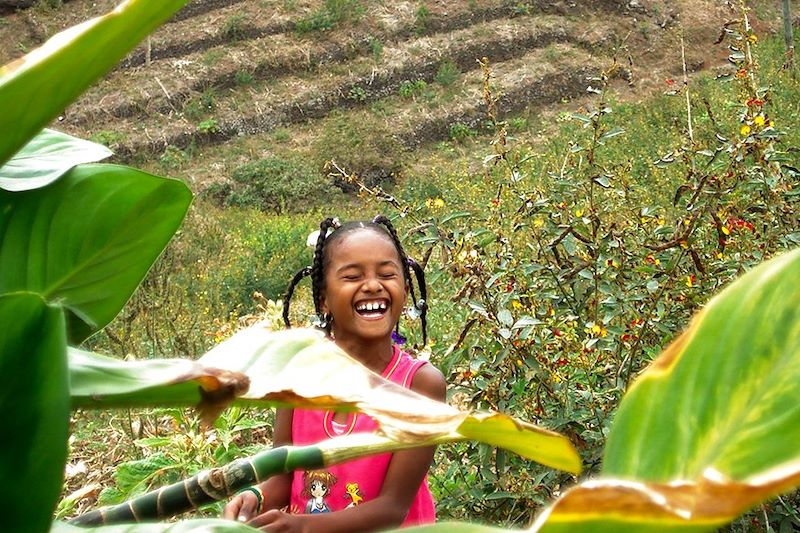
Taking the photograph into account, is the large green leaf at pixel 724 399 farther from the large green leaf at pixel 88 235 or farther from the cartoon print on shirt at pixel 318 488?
the cartoon print on shirt at pixel 318 488

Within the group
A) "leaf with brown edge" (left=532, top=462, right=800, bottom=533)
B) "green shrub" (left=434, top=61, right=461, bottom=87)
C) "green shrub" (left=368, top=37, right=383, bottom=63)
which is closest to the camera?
"leaf with brown edge" (left=532, top=462, right=800, bottom=533)

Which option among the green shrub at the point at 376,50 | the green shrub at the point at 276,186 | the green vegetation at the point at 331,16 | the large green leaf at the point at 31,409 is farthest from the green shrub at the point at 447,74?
the large green leaf at the point at 31,409

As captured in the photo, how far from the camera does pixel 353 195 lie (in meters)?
12.4

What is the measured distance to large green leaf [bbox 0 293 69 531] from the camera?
391 mm

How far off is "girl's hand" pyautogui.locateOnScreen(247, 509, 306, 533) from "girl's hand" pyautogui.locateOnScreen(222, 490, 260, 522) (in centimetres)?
4

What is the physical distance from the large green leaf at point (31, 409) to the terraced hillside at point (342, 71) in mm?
12288

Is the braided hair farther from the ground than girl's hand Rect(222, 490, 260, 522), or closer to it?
farther from the ground

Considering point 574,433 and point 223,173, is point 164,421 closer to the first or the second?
point 574,433

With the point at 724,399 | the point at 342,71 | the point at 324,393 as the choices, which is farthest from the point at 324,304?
the point at 342,71

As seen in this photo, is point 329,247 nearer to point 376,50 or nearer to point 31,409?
point 31,409

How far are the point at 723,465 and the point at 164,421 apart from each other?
2.99 m

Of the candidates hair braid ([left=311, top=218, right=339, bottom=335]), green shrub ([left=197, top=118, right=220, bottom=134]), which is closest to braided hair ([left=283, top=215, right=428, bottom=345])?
hair braid ([left=311, top=218, right=339, bottom=335])

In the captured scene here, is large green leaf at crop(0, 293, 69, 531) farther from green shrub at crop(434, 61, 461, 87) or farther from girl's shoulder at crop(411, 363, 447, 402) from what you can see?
green shrub at crop(434, 61, 461, 87)

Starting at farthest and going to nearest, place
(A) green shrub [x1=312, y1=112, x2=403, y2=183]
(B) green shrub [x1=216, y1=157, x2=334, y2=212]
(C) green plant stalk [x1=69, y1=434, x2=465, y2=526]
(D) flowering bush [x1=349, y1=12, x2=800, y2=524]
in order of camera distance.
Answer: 1. (A) green shrub [x1=312, y1=112, x2=403, y2=183]
2. (B) green shrub [x1=216, y1=157, x2=334, y2=212]
3. (D) flowering bush [x1=349, y1=12, x2=800, y2=524]
4. (C) green plant stalk [x1=69, y1=434, x2=465, y2=526]
